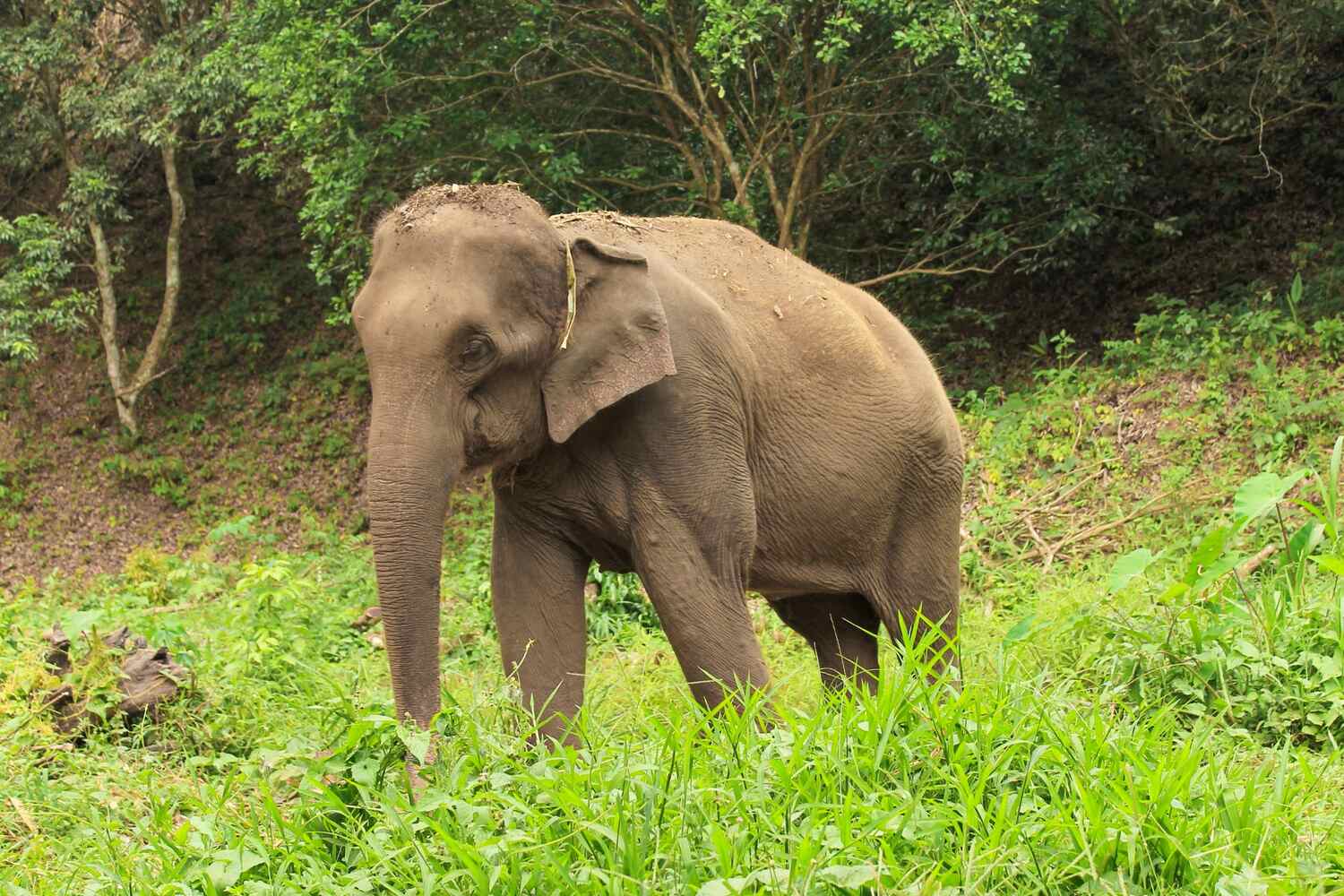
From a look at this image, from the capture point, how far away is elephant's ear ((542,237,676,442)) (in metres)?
3.74

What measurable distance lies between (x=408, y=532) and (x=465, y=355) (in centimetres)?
48

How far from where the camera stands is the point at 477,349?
11.8 ft

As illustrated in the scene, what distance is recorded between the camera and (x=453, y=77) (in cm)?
1111

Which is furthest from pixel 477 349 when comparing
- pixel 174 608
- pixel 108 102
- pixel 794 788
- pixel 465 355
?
pixel 108 102

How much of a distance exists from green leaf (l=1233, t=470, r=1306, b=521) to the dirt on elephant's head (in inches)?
109

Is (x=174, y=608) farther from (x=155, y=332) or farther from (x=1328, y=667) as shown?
(x=155, y=332)

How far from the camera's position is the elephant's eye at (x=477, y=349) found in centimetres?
357

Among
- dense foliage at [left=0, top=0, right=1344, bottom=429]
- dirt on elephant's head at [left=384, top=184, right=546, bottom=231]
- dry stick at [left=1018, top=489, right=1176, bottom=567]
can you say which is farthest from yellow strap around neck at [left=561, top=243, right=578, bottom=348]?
dense foliage at [left=0, top=0, right=1344, bottom=429]

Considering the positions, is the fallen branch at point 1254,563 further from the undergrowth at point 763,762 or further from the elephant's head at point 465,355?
the elephant's head at point 465,355

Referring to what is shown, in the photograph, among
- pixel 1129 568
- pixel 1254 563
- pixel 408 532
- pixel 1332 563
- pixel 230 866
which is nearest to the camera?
pixel 230 866

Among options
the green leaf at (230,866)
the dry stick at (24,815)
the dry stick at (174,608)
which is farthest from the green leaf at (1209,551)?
the dry stick at (174,608)

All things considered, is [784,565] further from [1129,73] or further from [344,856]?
[1129,73]

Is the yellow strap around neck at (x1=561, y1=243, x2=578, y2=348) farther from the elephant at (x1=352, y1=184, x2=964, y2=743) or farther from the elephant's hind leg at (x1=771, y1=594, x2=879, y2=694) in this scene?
the elephant's hind leg at (x1=771, y1=594, x2=879, y2=694)

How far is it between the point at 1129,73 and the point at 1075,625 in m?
9.32
